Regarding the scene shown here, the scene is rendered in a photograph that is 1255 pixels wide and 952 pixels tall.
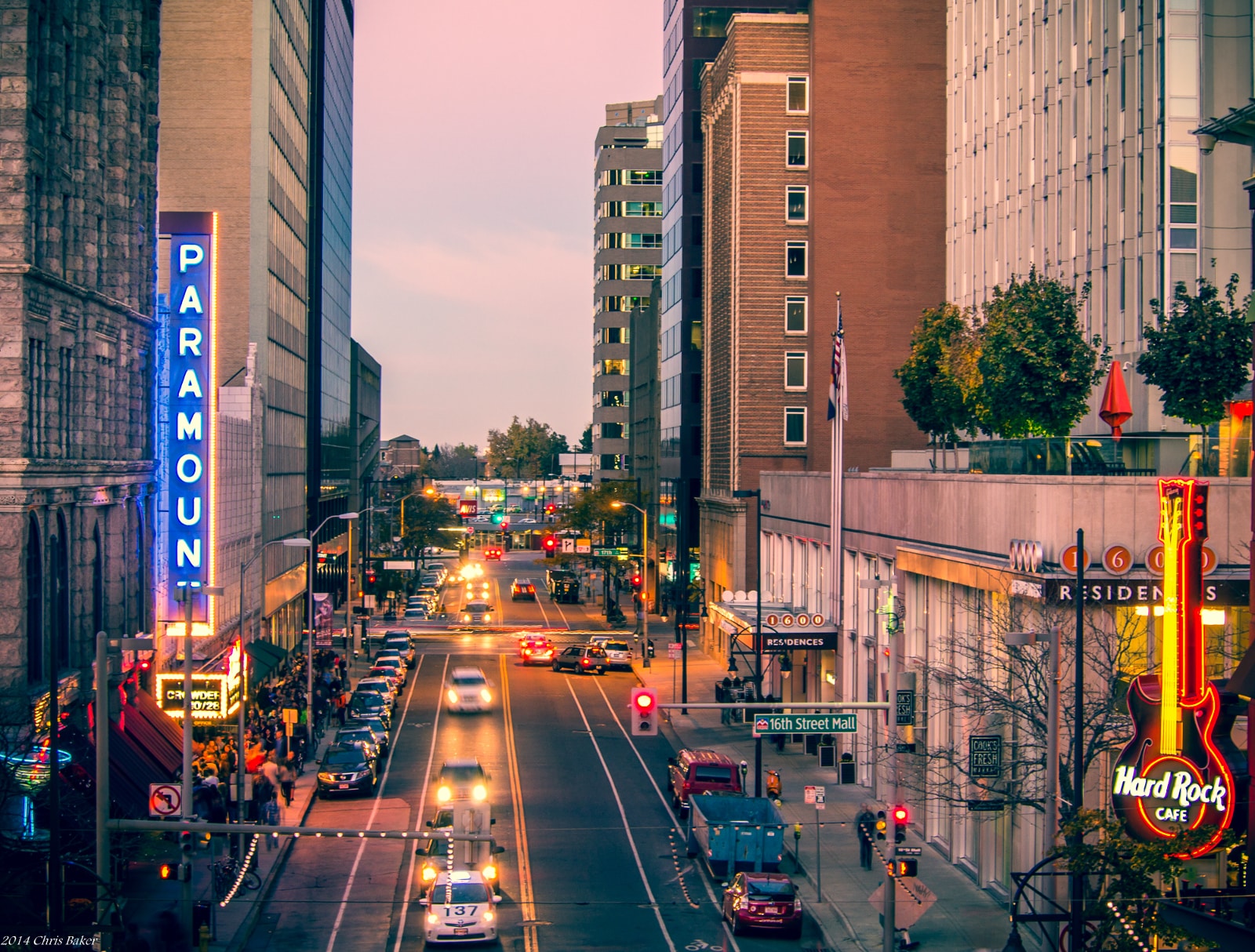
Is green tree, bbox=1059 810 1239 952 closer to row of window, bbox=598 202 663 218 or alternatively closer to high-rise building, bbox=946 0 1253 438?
high-rise building, bbox=946 0 1253 438

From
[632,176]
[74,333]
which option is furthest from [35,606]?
[632,176]

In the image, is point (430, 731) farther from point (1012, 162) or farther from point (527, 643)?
point (1012, 162)

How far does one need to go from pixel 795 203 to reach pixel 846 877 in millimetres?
47268

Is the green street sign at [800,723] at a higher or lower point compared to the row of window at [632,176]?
lower

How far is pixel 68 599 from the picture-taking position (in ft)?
116

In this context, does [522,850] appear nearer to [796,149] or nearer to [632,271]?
[796,149]

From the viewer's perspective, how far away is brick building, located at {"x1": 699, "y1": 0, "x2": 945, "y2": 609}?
242 feet

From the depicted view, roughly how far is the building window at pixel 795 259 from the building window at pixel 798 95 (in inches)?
281

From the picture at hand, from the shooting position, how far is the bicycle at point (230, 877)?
34.2 metres

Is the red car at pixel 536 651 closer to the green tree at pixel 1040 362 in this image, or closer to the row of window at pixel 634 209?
the green tree at pixel 1040 362

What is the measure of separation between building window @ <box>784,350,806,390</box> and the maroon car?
47.9 m

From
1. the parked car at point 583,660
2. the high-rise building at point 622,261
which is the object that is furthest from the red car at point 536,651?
the high-rise building at point 622,261

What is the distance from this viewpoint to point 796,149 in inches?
2995

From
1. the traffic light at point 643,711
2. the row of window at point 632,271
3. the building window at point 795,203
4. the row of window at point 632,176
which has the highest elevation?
the row of window at point 632,176
